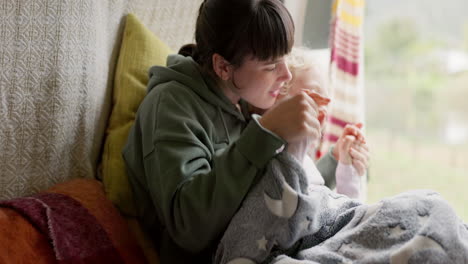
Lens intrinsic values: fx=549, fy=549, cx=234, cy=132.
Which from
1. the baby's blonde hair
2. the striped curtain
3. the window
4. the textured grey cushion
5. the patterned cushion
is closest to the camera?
the textured grey cushion

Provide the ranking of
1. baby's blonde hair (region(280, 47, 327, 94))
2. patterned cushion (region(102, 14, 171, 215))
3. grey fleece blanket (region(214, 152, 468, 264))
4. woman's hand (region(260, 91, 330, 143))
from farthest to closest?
1. baby's blonde hair (region(280, 47, 327, 94))
2. patterned cushion (region(102, 14, 171, 215))
3. woman's hand (region(260, 91, 330, 143))
4. grey fleece blanket (region(214, 152, 468, 264))

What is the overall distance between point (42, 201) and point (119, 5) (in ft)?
1.84

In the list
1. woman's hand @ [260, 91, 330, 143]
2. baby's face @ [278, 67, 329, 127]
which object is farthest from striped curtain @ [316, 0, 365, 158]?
woman's hand @ [260, 91, 330, 143]

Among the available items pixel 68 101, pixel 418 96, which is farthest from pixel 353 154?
pixel 418 96

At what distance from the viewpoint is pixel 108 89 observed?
1374 mm

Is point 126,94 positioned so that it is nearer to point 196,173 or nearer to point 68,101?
point 68,101

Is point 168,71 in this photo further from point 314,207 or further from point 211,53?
point 314,207

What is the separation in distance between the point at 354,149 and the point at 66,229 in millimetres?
749

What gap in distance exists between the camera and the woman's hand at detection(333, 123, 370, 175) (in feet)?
4.64

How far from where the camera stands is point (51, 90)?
3.85ft

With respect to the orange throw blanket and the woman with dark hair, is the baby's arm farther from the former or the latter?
the orange throw blanket

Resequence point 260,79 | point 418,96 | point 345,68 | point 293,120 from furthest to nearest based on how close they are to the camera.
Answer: point 418,96, point 345,68, point 260,79, point 293,120

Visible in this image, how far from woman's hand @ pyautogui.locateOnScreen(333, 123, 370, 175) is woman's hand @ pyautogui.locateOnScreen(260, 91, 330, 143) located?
421 mm

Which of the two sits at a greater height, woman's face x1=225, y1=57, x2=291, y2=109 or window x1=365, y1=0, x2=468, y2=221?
woman's face x1=225, y1=57, x2=291, y2=109
